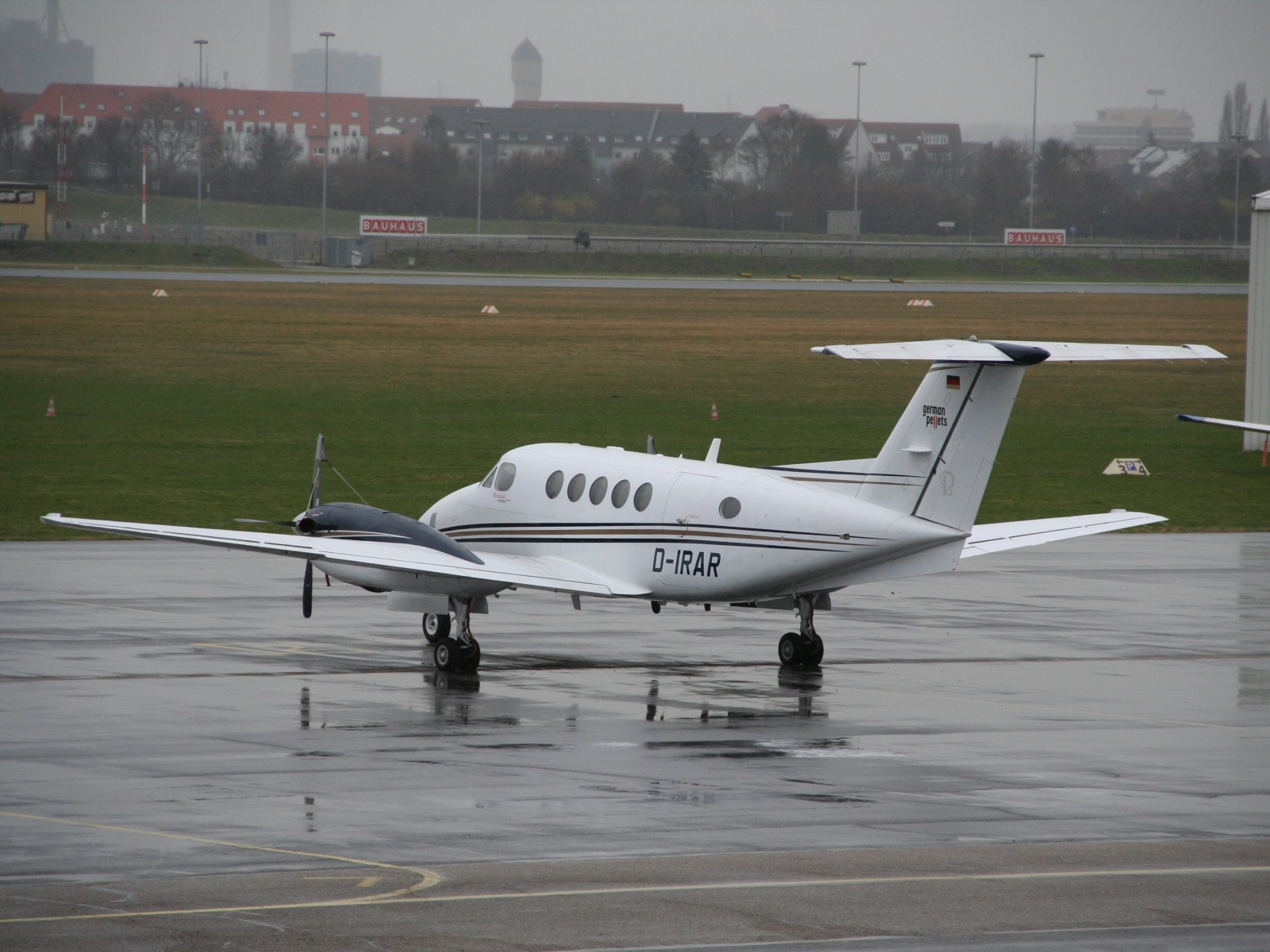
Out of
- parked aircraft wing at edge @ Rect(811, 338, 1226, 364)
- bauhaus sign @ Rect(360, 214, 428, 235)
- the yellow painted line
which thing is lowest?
the yellow painted line

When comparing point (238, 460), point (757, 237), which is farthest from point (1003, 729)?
point (757, 237)

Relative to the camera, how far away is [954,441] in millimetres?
19984

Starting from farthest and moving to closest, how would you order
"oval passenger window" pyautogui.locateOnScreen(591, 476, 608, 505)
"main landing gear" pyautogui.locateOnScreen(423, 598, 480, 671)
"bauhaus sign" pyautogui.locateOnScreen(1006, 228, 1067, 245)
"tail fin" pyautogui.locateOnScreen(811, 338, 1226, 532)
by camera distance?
"bauhaus sign" pyautogui.locateOnScreen(1006, 228, 1067, 245) < "oval passenger window" pyautogui.locateOnScreen(591, 476, 608, 505) < "main landing gear" pyautogui.locateOnScreen(423, 598, 480, 671) < "tail fin" pyautogui.locateOnScreen(811, 338, 1226, 532)

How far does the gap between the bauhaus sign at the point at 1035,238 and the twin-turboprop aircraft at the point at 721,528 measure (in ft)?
441

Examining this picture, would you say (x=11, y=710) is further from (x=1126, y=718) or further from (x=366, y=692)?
(x=1126, y=718)

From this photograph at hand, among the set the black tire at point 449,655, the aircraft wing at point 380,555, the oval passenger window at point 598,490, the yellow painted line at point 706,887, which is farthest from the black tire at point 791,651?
the yellow painted line at point 706,887

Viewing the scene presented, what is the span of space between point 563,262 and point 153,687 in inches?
4554

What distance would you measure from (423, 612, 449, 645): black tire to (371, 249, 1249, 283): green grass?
360 ft

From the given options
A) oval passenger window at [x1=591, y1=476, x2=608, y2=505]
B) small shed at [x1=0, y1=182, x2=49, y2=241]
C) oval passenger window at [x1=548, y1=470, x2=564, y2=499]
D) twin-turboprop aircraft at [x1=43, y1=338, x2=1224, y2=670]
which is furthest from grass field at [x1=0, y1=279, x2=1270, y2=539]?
small shed at [x1=0, y1=182, x2=49, y2=241]

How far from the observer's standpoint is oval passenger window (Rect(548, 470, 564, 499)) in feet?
73.2

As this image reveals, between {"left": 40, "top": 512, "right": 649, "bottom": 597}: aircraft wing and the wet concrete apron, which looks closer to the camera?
the wet concrete apron

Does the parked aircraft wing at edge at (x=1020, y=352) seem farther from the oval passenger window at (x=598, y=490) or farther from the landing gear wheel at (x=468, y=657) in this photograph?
the landing gear wheel at (x=468, y=657)

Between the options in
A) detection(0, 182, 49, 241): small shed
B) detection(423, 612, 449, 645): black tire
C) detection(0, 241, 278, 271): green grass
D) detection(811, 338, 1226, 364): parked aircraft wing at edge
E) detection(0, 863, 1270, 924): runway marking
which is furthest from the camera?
detection(0, 182, 49, 241): small shed

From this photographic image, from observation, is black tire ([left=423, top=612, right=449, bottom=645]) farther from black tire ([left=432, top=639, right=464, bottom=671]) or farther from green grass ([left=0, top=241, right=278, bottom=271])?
green grass ([left=0, top=241, right=278, bottom=271])
